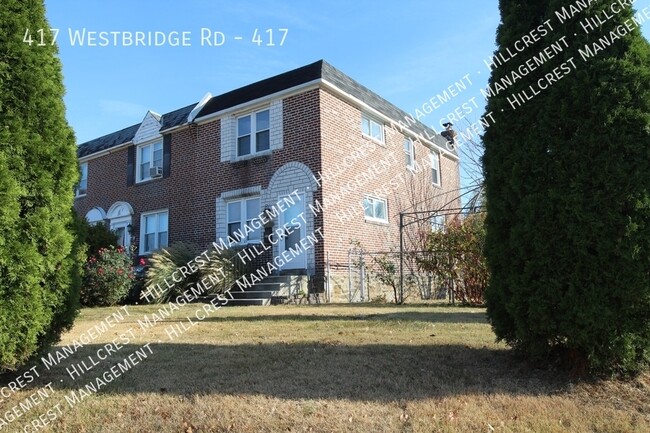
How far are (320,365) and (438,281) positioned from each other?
834 cm

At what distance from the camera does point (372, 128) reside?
57.9 feet

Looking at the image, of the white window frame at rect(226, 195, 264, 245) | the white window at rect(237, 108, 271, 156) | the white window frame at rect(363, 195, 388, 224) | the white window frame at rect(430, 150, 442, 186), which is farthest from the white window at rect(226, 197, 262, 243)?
the white window frame at rect(430, 150, 442, 186)

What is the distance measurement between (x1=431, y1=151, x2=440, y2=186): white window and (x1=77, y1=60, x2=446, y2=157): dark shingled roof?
2.44 feet

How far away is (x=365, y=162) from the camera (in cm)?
1683

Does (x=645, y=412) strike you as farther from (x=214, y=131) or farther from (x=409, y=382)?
(x=214, y=131)

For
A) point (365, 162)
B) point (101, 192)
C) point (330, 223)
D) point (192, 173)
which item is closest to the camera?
point (330, 223)

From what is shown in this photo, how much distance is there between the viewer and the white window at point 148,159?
1988 centimetres

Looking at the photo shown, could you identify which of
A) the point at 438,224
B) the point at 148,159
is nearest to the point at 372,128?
the point at 438,224

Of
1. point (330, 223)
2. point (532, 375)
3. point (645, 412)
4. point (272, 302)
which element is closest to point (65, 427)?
point (532, 375)

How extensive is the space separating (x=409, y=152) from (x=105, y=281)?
12185mm

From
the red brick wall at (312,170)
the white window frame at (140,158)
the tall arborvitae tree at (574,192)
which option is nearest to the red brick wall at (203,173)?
the red brick wall at (312,170)

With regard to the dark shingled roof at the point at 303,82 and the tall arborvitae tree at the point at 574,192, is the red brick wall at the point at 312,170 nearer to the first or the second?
the dark shingled roof at the point at 303,82

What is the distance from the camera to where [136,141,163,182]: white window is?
19.9 m

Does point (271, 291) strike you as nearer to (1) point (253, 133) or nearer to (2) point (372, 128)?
(1) point (253, 133)
